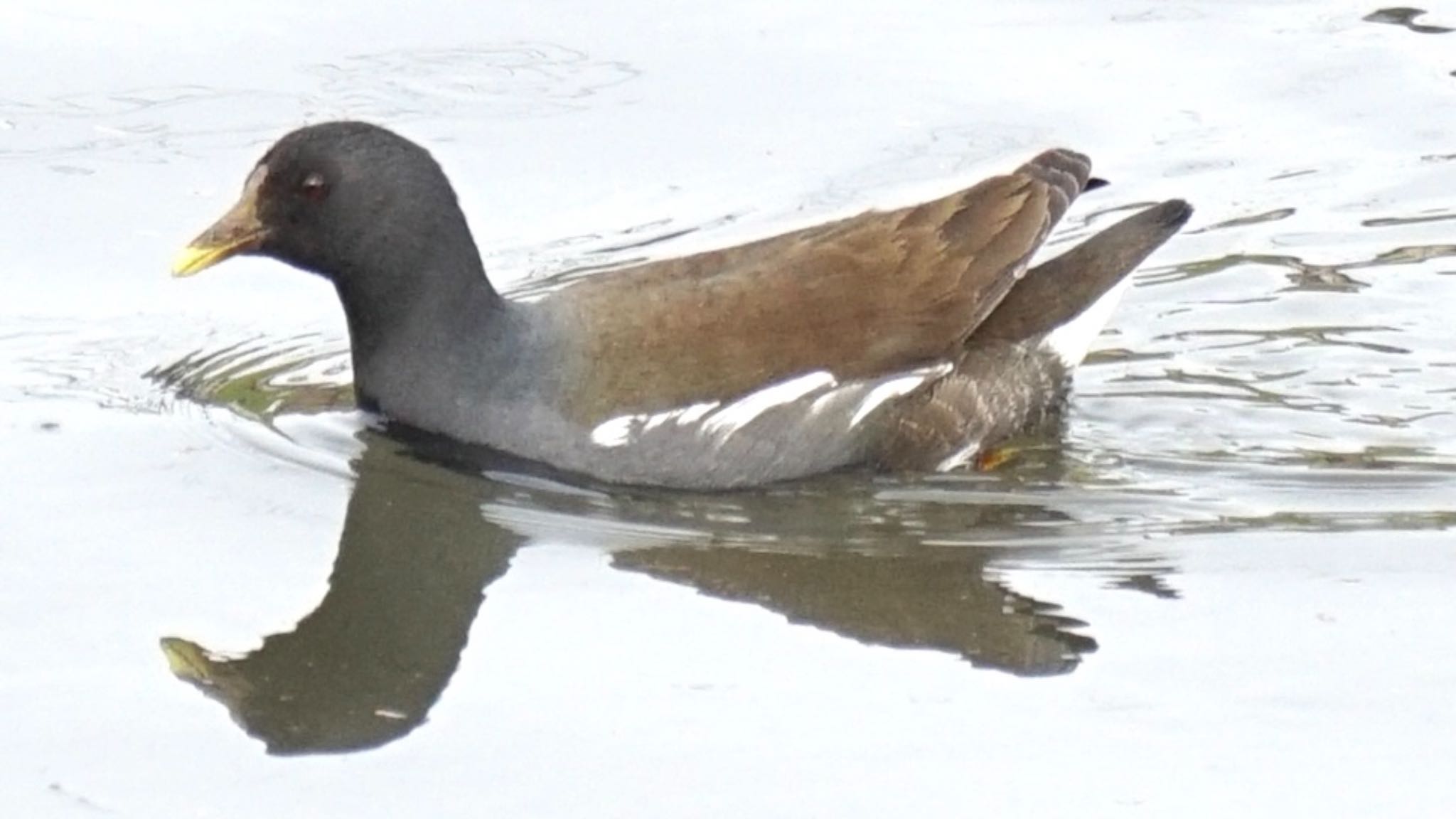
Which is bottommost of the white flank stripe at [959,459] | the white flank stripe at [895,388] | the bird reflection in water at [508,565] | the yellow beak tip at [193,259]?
the white flank stripe at [959,459]

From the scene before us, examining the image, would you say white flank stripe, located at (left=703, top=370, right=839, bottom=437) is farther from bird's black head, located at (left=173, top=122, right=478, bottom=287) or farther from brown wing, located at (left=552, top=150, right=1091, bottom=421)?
bird's black head, located at (left=173, top=122, right=478, bottom=287)

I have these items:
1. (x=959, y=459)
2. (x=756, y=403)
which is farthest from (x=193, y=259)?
(x=959, y=459)

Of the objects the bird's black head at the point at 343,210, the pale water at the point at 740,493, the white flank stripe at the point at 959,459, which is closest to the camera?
the pale water at the point at 740,493

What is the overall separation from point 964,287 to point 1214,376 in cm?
92

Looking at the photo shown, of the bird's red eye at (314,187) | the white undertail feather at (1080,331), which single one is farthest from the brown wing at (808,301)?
the bird's red eye at (314,187)

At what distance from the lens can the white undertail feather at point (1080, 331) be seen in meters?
7.89

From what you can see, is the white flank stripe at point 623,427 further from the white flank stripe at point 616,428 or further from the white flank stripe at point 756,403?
the white flank stripe at point 756,403

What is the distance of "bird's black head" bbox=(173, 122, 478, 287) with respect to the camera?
7227 millimetres

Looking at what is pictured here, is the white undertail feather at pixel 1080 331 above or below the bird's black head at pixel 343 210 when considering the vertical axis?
below

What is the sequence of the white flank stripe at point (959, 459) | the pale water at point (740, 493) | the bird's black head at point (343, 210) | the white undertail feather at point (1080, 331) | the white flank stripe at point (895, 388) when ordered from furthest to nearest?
the white undertail feather at point (1080, 331) < the white flank stripe at point (959, 459) < the white flank stripe at point (895, 388) < the bird's black head at point (343, 210) < the pale water at point (740, 493)

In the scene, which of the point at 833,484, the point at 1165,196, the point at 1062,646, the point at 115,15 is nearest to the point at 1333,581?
the point at 1062,646

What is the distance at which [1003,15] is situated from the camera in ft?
34.2

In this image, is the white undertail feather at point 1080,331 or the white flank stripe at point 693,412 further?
the white undertail feather at point 1080,331

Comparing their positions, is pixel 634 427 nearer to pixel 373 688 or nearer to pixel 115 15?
pixel 373 688
